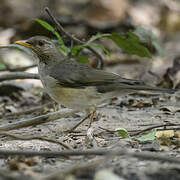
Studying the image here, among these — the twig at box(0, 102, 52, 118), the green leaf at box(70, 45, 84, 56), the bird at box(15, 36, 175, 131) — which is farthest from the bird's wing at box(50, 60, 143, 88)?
the twig at box(0, 102, 52, 118)

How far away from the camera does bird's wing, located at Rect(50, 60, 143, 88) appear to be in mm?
4875

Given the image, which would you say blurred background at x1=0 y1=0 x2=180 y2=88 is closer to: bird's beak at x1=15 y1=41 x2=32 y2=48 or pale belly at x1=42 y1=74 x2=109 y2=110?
bird's beak at x1=15 y1=41 x2=32 y2=48

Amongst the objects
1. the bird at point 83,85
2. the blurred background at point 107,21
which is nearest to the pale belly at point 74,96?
the bird at point 83,85

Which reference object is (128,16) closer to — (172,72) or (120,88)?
(172,72)

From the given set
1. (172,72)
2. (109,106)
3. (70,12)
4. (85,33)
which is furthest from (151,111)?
(70,12)

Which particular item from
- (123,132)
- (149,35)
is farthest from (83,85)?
(149,35)

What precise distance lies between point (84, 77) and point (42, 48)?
903 mm

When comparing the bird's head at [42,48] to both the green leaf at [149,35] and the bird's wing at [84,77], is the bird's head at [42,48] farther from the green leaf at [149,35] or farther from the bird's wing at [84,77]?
the green leaf at [149,35]

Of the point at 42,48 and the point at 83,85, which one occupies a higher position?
the point at 42,48

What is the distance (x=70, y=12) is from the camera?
12344mm

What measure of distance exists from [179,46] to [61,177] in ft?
29.4

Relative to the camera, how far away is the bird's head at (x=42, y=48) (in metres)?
5.43

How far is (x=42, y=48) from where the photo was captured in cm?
543

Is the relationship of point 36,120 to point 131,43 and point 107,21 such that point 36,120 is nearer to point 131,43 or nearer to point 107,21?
point 131,43
